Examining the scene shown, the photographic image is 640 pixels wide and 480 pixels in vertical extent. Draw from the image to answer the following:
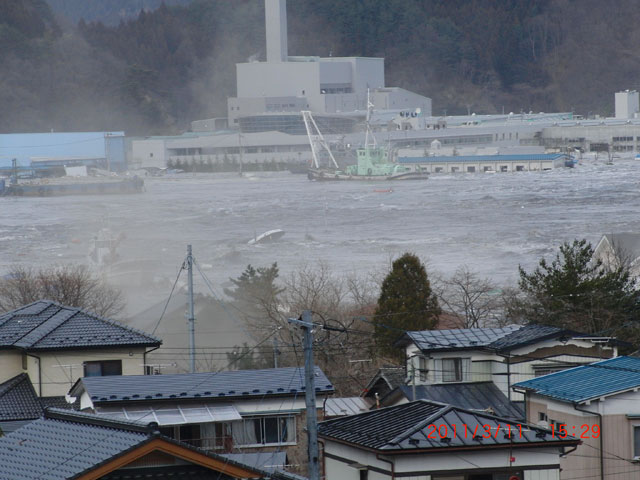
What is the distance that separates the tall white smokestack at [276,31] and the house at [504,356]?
907 inches

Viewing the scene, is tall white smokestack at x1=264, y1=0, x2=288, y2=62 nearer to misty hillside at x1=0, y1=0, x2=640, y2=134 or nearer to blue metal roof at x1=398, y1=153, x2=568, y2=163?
misty hillside at x1=0, y1=0, x2=640, y2=134

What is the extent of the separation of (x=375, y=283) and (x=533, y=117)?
17981 mm

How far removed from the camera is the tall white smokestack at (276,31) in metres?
25.4

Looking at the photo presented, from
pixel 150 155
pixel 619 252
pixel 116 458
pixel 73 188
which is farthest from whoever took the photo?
pixel 150 155

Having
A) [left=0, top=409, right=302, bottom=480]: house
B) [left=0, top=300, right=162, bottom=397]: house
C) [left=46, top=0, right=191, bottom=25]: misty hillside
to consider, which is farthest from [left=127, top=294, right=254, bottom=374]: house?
[left=46, top=0, right=191, bottom=25]: misty hillside

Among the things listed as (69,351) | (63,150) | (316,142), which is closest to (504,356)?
(69,351)

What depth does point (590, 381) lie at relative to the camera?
211cm

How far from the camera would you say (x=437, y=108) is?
3009 centimetres

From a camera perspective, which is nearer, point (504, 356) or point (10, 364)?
point (504, 356)

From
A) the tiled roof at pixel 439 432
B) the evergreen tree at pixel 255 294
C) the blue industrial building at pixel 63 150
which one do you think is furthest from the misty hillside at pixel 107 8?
the tiled roof at pixel 439 432

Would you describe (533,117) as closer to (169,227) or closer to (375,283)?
(169,227)

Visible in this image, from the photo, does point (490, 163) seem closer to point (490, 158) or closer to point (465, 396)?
point (490, 158)

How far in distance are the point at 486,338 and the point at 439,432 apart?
3.20 feet

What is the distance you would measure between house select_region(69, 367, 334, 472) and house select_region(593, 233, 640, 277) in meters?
2.75
